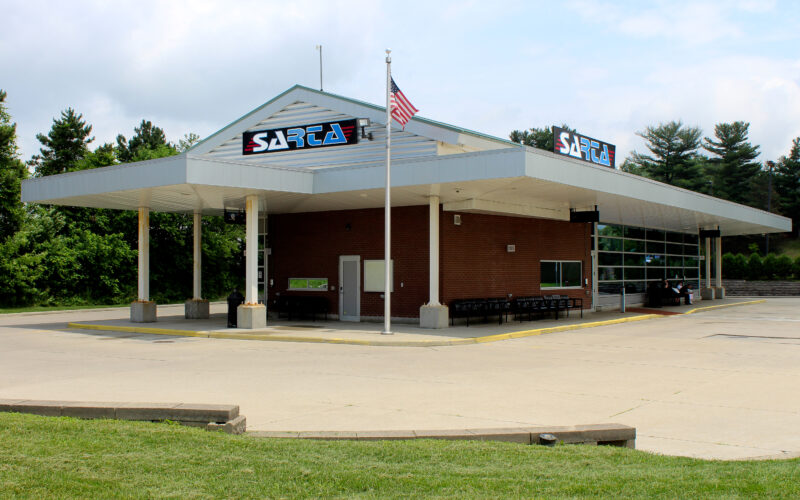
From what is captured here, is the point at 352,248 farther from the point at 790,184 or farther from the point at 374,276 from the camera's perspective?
the point at 790,184

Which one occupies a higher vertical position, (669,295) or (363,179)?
(363,179)

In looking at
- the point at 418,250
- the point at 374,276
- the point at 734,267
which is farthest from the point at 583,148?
the point at 734,267

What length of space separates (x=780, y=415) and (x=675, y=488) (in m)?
4.79

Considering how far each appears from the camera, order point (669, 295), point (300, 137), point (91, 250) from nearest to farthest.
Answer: point (300, 137) → point (669, 295) → point (91, 250)

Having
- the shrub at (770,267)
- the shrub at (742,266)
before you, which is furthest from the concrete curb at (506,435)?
the shrub at (742,266)

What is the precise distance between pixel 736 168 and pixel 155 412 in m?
78.1

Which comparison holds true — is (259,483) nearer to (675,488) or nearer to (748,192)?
(675,488)

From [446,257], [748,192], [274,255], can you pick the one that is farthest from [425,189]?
[748,192]

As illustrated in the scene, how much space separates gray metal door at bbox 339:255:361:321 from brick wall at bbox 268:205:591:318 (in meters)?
0.21

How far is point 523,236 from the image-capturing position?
2522 centimetres

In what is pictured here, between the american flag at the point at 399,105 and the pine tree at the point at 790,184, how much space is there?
2562 inches

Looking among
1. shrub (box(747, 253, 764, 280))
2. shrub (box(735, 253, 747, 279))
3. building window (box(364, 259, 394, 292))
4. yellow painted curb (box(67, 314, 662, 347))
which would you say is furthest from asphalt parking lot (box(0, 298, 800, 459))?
shrub (box(735, 253, 747, 279))

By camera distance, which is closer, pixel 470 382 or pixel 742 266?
pixel 470 382

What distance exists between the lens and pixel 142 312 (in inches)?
921
